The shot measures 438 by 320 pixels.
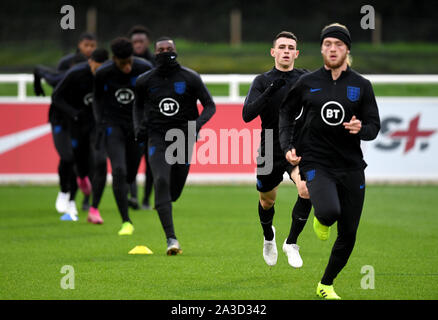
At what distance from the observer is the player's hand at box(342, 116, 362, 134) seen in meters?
7.00

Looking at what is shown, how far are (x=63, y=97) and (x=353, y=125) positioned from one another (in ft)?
22.3

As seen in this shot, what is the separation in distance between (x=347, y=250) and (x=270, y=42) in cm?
2504

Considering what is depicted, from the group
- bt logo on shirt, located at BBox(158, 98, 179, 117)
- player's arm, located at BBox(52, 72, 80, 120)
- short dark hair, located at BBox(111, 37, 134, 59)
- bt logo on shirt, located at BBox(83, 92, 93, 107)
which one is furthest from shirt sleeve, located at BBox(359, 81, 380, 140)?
bt logo on shirt, located at BBox(83, 92, 93, 107)

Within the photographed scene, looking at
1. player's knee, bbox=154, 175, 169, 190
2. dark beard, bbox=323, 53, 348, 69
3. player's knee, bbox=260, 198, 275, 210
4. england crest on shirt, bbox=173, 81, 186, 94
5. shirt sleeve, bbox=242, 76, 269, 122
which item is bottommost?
player's knee, bbox=260, 198, 275, 210

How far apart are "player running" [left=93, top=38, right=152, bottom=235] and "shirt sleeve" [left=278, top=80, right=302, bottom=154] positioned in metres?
4.22

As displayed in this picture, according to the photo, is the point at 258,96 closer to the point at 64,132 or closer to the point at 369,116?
the point at 369,116

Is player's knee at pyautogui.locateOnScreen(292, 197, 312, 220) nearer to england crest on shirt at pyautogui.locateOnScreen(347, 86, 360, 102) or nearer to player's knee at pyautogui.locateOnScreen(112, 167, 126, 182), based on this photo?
england crest on shirt at pyautogui.locateOnScreen(347, 86, 360, 102)

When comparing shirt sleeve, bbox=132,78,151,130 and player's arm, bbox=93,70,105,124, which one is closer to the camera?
shirt sleeve, bbox=132,78,151,130

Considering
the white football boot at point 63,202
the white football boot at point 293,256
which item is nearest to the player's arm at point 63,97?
the white football boot at point 63,202

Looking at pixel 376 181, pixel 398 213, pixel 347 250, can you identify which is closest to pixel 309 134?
pixel 347 250

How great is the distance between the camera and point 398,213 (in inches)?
562

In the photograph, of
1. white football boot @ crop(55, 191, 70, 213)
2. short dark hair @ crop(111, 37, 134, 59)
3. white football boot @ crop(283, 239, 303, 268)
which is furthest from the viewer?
white football boot @ crop(55, 191, 70, 213)
